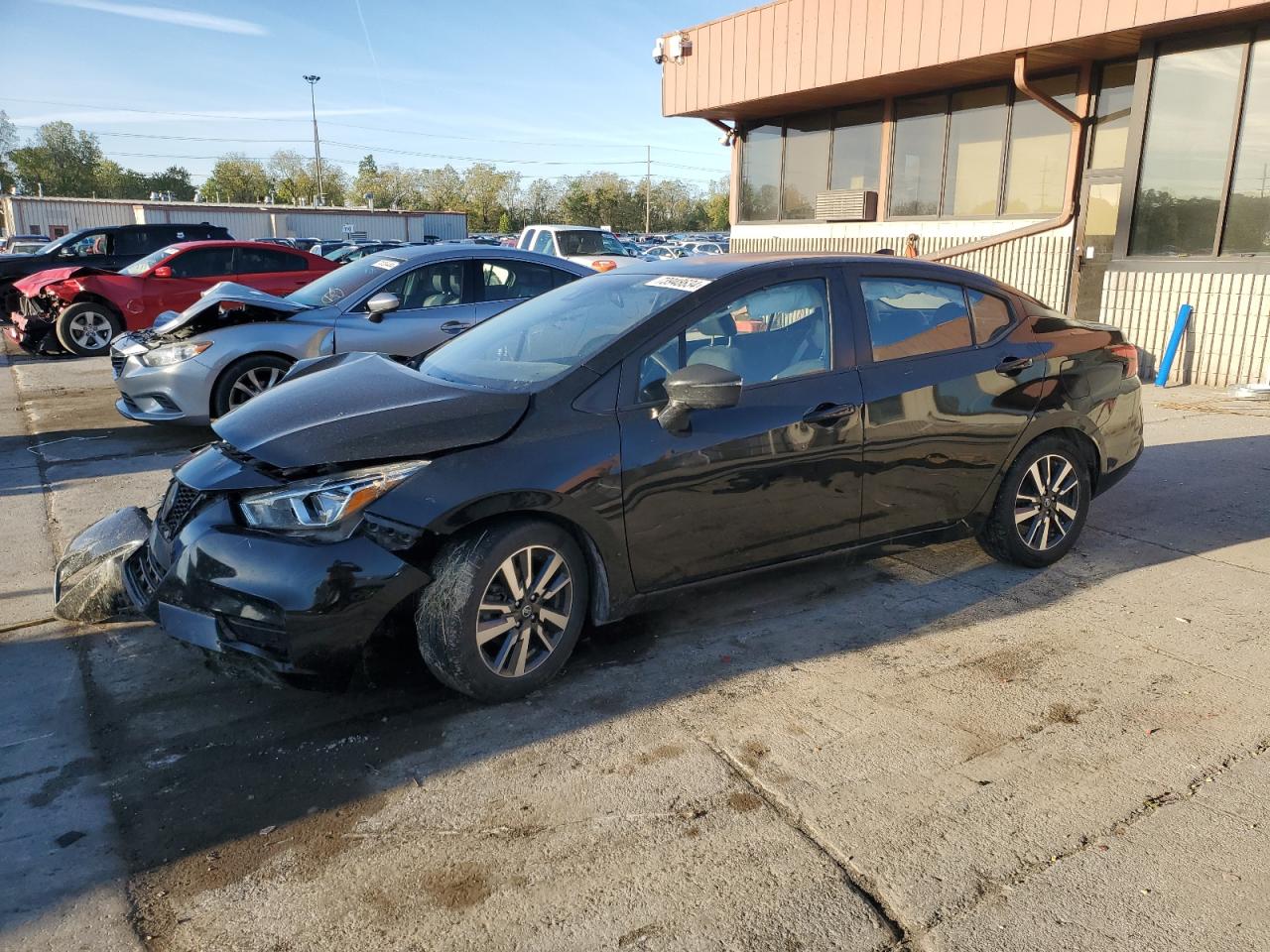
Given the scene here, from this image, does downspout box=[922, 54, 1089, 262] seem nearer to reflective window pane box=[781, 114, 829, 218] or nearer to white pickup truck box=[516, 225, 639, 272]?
reflective window pane box=[781, 114, 829, 218]

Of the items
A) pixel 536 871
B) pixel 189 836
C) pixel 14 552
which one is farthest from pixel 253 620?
pixel 14 552

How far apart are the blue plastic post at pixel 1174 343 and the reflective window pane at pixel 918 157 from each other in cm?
464

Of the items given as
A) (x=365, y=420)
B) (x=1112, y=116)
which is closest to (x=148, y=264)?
(x=365, y=420)

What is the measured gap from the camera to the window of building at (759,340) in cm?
382

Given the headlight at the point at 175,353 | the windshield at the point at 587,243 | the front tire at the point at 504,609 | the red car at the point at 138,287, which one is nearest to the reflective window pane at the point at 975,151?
the windshield at the point at 587,243

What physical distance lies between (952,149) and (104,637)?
13473mm

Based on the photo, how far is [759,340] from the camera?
Result: 407 centimetres

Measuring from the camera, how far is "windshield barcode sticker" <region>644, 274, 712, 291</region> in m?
4.02

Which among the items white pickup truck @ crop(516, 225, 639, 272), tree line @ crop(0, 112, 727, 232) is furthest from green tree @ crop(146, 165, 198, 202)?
white pickup truck @ crop(516, 225, 639, 272)

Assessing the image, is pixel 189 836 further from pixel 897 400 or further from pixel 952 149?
pixel 952 149

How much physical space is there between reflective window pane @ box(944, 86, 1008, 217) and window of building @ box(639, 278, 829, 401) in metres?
10.8

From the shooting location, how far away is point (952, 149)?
14.0 meters

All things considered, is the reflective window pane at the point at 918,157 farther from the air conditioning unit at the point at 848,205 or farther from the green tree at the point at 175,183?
the green tree at the point at 175,183

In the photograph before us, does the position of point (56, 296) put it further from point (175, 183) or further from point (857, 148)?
point (175, 183)
